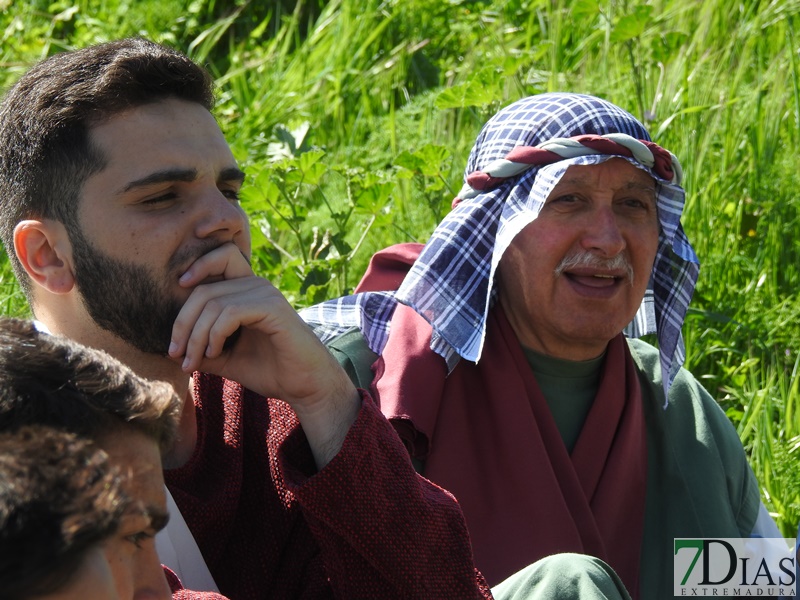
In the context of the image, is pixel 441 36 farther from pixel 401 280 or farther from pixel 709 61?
pixel 401 280

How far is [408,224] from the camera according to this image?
15.9 ft

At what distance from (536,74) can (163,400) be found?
14.7ft

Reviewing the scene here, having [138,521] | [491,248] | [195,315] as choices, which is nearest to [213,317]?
[195,315]

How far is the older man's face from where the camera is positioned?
3.28 meters

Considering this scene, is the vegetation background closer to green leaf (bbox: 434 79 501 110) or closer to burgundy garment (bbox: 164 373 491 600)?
green leaf (bbox: 434 79 501 110)

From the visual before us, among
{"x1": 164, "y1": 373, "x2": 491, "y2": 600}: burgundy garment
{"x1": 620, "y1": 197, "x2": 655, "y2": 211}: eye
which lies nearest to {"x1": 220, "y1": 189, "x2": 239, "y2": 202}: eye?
{"x1": 164, "y1": 373, "x2": 491, "y2": 600}: burgundy garment

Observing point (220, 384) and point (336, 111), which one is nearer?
point (220, 384)

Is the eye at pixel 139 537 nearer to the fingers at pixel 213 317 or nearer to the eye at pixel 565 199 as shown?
the fingers at pixel 213 317

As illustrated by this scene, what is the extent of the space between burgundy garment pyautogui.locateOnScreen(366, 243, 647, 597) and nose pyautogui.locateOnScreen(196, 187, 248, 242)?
2.63 ft

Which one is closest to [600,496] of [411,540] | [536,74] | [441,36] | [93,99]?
[411,540]

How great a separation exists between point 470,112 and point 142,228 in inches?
109

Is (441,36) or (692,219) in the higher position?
(441,36)

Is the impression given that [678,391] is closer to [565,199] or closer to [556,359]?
[556,359]

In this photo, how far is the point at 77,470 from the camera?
Answer: 1.14 m
